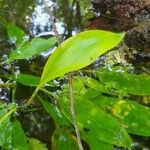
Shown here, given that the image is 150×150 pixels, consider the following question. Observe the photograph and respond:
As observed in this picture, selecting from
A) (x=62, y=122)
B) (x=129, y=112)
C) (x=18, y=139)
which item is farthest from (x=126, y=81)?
(x=18, y=139)

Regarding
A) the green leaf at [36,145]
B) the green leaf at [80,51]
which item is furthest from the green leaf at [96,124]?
the green leaf at [80,51]

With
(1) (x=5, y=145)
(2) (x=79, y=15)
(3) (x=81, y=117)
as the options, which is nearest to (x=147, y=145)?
(3) (x=81, y=117)

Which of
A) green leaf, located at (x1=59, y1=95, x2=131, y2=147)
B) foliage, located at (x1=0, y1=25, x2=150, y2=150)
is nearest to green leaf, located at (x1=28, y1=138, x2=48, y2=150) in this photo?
foliage, located at (x1=0, y1=25, x2=150, y2=150)

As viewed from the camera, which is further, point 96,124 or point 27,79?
point 27,79

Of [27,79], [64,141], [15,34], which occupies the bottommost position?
[64,141]

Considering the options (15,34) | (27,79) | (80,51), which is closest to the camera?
(80,51)

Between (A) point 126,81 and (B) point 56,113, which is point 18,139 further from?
(A) point 126,81

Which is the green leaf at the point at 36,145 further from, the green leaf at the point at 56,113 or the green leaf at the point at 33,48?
the green leaf at the point at 33,48

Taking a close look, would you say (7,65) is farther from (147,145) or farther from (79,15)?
(147,145)
